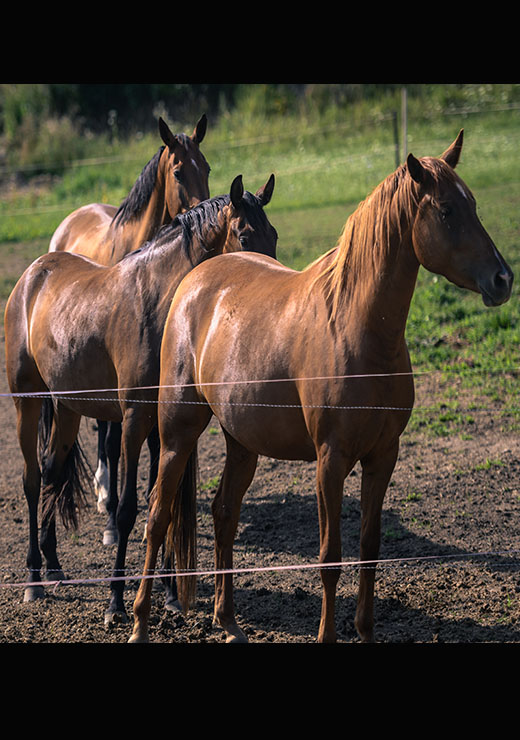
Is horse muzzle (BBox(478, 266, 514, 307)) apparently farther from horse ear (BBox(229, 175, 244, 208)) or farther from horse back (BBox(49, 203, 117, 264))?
horse back (BBox(49, 203, 117, 264))

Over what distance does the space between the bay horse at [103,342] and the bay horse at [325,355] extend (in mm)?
227

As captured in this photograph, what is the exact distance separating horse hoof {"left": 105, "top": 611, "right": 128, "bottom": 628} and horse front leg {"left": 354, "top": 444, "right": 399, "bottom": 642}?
1.27 metres

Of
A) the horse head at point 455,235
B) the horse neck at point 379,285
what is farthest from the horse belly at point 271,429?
the horse head at point 455,235

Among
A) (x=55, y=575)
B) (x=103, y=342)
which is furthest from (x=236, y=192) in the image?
(x=55, y=575)

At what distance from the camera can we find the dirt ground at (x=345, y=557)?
14.5ft

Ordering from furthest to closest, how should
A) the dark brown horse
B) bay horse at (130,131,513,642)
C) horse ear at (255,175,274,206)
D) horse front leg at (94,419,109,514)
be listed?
horse front leg at (94,419,109,514) < the dark brown horse < horse ear at (255,175,274,206) < bay horse at (130,131,513,642)

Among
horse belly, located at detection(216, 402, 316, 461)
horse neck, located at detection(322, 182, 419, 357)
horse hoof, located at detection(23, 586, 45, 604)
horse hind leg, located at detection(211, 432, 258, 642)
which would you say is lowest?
horse hoof, located at detection(23, 586, 45, 604)

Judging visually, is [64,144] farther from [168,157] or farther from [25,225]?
[168,157]

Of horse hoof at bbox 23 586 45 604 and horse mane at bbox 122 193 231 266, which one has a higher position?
horse mane at bbox 122 193 231 266

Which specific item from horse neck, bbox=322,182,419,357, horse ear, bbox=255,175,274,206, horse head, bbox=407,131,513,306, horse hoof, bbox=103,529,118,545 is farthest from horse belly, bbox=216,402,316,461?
horse hoof, bbox=103,529,118,545

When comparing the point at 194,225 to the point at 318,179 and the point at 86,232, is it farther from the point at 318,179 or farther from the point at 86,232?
the point at 318,179

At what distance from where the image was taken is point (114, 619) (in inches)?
179

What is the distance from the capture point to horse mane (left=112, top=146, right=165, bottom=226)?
595cm

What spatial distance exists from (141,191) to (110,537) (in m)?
2.33
